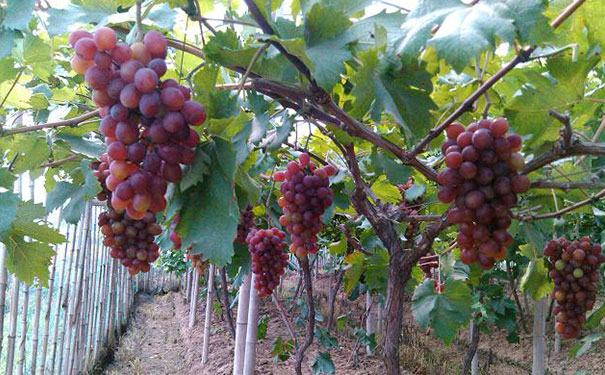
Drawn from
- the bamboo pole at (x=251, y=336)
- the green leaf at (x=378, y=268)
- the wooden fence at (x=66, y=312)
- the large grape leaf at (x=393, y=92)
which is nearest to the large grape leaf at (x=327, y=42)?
the large grape leaf at (x=393, y=92)

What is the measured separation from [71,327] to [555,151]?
4111 millimetres

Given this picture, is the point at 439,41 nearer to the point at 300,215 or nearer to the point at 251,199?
the point at 251,199

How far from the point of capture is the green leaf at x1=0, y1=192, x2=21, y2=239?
1.04 m

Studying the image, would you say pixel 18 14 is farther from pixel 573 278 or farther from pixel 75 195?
pixel 573 278

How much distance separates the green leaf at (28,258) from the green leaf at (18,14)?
2.73 ft


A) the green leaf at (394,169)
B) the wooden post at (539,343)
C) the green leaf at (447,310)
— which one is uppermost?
the green leaf at (394,169)

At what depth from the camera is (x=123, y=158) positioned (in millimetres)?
621

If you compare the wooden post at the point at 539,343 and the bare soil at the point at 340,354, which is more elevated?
the wooden post at the point at 539,343

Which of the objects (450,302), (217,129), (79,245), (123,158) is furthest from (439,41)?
(79,245)

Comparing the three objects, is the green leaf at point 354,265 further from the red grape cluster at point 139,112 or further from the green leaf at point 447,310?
the red grape cluster at point 139,112

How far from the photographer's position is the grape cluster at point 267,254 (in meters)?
1.76

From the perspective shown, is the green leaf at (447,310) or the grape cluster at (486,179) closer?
the grape cluster at (486,179)

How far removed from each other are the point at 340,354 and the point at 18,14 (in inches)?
186

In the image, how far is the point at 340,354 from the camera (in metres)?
4.92
